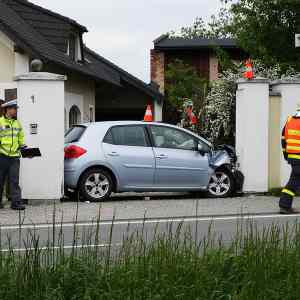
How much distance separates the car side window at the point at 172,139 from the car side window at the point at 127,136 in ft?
0.75

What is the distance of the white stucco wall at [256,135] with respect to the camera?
17953mm

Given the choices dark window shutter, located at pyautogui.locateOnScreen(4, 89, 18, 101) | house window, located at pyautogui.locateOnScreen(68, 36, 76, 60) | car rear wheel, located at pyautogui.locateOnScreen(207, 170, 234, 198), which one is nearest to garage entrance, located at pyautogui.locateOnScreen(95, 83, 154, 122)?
house window, located at pyautogui.locateOnScreen(68, 36, 76, 60)

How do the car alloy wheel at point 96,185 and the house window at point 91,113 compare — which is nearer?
the car alloy wheel at point 96,185

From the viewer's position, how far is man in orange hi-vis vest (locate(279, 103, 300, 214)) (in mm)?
14641

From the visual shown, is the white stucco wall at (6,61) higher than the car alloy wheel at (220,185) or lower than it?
higher

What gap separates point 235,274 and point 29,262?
148cm

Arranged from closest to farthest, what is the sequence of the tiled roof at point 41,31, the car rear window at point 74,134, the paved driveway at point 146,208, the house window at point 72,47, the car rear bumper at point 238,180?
1. the paved driveway at point 146,208
2. the car rear window at point 74,134
3. the car rear bumper at point 238,180
4. the tiled roof at point 41,31
5. the house window at point 72,47

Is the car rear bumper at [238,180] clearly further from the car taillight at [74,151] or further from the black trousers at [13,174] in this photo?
the black trousers at [13,174]

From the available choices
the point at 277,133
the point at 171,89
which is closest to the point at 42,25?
the point at 171,89

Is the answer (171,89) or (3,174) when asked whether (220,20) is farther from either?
(3,174)

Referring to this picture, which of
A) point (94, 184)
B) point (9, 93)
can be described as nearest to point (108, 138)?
point (94, 184)

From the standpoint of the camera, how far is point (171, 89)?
40.0 m

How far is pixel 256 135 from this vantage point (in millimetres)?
18031

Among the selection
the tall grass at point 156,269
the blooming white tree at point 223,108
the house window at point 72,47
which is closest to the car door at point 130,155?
the blooming white tree at point 223,108
